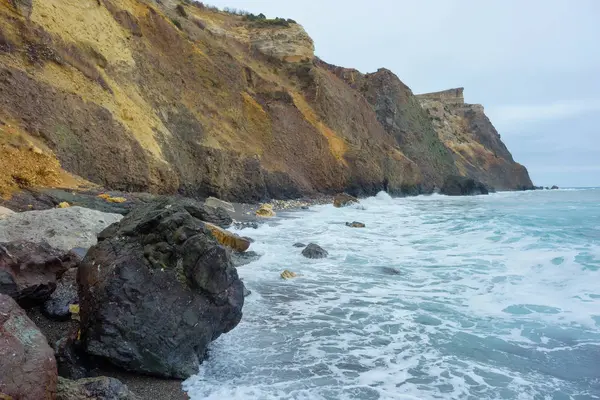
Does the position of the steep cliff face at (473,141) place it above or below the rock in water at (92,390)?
above

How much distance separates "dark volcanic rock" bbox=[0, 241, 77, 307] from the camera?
4.44 metres

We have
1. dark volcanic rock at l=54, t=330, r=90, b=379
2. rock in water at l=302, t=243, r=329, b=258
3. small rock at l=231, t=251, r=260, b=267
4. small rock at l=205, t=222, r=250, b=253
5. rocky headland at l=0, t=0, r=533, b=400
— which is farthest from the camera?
rock in water at l=302, t=243, r=329, b=258

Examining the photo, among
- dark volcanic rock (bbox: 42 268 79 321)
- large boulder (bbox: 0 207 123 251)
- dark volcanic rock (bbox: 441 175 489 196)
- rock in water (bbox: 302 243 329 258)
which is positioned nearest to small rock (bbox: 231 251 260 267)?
rock in water (bbox: 302 243 329 258)

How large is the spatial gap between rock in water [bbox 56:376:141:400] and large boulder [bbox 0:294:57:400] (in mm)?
186

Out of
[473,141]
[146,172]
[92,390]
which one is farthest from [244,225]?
[473,141]

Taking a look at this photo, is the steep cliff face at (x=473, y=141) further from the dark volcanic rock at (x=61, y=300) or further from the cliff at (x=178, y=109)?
the dark volcanic rock at (x=61, y=300)

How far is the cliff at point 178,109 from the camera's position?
1346cm

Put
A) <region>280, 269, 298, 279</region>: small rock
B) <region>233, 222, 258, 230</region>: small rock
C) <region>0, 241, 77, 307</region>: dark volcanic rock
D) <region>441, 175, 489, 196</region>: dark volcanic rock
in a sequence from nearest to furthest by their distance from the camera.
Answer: <region>0, 241, 77, 307</region>: dark volcanic rock
<region>280, 269, 298, 279</region>: small rock
<region>233, 222, 258, 230</region>: small rock
<region>441, 175, 489, 196</region>: dark volcanic rock

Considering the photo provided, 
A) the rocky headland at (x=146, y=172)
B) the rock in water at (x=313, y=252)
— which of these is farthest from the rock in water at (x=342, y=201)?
the rock in water at (x=313, y=252)

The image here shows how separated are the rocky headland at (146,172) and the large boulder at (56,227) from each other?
4 centimetres

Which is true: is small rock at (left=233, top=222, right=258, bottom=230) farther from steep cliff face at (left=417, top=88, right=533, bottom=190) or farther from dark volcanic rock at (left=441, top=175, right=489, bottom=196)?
steep cliff face at (left=417, top=88, right=533, bottom=190)

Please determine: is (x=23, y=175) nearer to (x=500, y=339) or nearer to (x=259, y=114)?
(x=500, y=339)

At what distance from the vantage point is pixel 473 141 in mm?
76875

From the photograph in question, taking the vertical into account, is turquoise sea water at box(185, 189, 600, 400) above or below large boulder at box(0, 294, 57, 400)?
below
